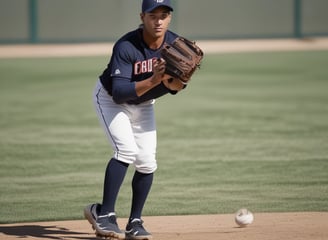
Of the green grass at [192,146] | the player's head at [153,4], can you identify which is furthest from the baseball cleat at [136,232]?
the player's head at [153,4]

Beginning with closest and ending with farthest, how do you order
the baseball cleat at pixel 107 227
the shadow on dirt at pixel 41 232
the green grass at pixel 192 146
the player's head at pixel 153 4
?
1. the player's head at pixel 153 4
2. the baseball cleat at pixel 107 227
3. the shadow on dirt at pixel 41 232
4. the green grass at pixel 192 146

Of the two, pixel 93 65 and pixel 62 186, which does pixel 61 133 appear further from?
pixel 93 65

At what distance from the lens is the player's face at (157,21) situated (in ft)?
19.9

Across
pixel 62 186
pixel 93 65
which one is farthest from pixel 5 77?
pixel 62 186

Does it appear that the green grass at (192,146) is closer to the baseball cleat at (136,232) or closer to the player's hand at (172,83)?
the baseball cleat at (136,232)

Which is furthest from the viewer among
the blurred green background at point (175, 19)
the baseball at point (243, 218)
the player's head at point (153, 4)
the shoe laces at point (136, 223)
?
the blurred green background at point (175, 19)

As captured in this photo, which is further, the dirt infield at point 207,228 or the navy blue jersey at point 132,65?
the dirt infield at point 207,228

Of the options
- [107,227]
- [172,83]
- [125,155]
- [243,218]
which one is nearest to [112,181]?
[125,155]

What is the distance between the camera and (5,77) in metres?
18.5

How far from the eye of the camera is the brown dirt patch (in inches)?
253

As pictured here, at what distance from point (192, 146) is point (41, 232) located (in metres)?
4.36

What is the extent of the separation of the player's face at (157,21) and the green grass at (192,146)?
2.11 m

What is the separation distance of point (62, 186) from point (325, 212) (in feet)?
A: 9.03

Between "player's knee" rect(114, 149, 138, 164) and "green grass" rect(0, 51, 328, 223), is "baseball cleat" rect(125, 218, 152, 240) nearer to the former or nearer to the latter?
"player's knee" rect(114, 149, 138, 164)
